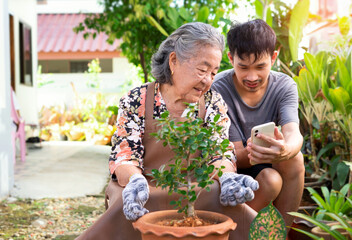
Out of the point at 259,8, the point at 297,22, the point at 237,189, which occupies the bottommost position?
the point at 237,189

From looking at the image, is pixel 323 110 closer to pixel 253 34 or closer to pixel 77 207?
pixel 253 34

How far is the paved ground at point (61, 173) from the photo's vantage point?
16.8ft

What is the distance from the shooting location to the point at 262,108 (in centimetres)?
255

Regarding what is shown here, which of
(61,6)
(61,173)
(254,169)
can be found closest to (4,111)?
(61,173)

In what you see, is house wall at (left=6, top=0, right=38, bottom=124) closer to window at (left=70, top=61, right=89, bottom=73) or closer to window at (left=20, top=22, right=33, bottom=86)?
window at (left=20, top=22, right=33, bottom=86)

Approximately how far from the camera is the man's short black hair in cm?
238

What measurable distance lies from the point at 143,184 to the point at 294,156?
0.85 m

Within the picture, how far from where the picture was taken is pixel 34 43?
10.1m

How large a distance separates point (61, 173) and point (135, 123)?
13.6ft

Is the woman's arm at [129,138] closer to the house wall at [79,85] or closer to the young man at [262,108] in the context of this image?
the young man at [262,108]

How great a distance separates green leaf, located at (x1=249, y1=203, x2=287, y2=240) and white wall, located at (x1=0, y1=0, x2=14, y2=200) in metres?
3.42

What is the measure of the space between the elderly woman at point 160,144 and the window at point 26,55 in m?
7.32

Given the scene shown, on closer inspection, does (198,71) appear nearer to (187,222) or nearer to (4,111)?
(187,222)

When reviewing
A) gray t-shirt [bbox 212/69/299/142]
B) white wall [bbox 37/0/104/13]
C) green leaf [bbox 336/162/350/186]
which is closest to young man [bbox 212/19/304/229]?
gray t-shirt [bbox 212/69/299/142]
